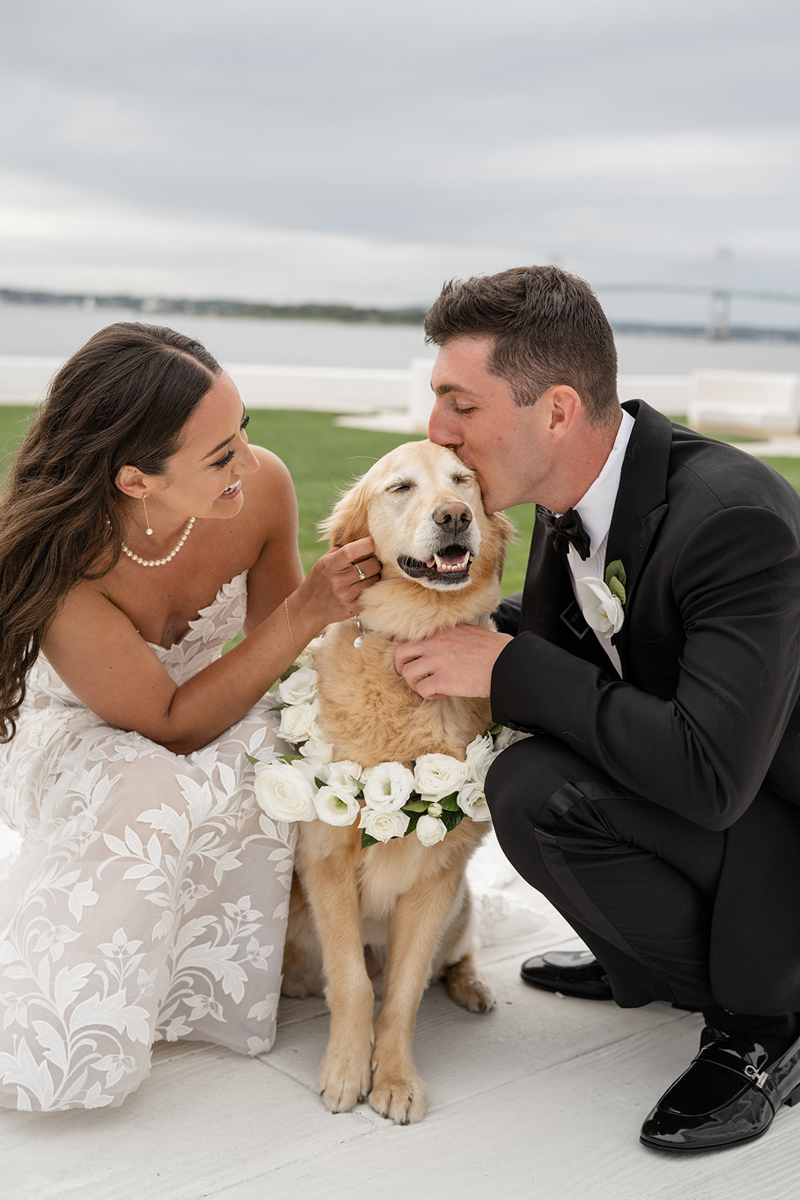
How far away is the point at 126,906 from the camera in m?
1.82

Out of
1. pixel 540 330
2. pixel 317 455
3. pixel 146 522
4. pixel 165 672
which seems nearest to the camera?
pixel 540 330

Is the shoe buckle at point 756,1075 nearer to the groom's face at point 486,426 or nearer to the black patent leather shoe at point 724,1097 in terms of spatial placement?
the black patent leather shoe at point 724,1097

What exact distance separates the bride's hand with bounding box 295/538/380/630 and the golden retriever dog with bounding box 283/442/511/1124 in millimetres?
33

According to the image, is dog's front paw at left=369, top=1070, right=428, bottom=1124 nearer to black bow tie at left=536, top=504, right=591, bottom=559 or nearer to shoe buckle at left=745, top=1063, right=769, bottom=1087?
shoe buckle at left=745, top=1063, right=769, bottom=1087

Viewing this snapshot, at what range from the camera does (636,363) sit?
1080 inches

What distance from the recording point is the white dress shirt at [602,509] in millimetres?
1939

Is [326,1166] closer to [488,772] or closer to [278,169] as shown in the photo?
[488,772]

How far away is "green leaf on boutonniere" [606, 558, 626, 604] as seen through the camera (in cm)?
179

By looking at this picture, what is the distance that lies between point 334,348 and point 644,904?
84.7ft

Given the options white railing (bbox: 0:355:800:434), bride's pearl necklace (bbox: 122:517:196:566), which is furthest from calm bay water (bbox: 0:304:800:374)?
bride's pearl necklace (bbox: 122:517:196:566)

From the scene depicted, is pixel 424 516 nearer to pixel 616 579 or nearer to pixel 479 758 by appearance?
pixel 616 579

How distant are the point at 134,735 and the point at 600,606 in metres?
0.99

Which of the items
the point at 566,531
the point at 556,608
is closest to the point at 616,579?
the point at 566,531

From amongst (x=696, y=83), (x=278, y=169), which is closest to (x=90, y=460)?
(x=696, y=83)
